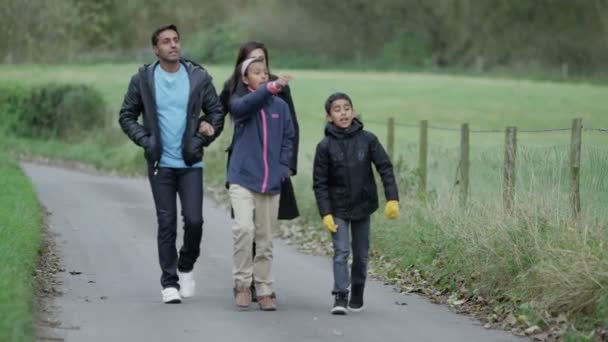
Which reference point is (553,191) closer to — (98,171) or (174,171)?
(174,171)

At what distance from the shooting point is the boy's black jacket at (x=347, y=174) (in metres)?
9.89

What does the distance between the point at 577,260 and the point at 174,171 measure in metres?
3.09

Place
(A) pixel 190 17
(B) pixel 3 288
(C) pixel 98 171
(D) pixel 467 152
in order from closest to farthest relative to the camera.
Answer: (B) pixel 3 288
(D) pixel 467 152
(C) pixel 98 171
(A) pixel 190 17

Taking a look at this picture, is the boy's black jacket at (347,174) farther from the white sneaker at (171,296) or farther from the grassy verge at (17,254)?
the grassy verge at (17,254)

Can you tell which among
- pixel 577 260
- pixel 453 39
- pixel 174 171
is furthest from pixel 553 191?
pixel 453 39

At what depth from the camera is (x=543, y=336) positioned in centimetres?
887

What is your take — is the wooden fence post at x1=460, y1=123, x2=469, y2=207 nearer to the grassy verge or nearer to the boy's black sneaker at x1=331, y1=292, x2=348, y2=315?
the grassy verge

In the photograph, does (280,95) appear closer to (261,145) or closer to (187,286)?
(261,145)

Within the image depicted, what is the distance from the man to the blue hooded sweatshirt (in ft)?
0.88

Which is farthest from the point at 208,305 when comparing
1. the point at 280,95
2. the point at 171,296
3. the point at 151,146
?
the point at 280,95

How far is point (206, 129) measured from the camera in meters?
10.1

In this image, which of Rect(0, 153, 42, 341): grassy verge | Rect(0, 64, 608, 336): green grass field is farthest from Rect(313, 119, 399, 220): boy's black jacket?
Rect(0, 153, 42, 341): grassy verge

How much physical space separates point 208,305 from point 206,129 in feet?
4.39

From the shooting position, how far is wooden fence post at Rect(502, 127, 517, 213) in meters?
11.8
